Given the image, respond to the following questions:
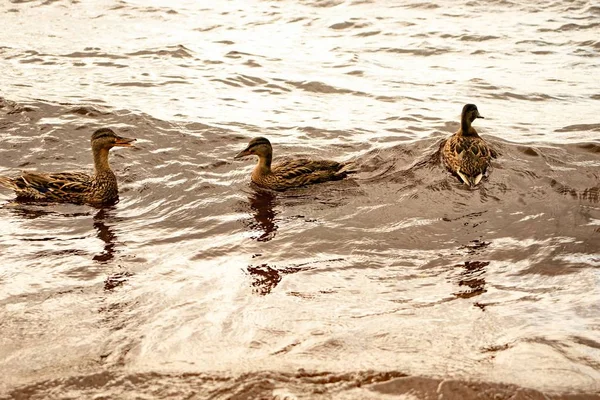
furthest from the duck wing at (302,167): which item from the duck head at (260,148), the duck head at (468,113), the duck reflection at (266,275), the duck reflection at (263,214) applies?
the duck reflection at (266,275)

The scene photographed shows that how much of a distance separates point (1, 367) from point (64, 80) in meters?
9.59

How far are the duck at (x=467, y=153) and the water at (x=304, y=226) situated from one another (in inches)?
7.9

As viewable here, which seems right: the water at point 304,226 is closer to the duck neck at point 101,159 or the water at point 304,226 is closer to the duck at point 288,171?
the duck at point 288,171

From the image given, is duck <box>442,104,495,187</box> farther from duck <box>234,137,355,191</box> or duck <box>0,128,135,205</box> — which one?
duck <box>0,128,135,205</box>

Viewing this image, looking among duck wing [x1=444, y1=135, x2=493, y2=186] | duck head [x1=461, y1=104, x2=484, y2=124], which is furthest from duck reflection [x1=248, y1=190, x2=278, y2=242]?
duck head [x1=461, y1=104, x2=484, y2=124]

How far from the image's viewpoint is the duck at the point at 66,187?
893 cm

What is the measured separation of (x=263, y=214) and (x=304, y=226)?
78 centimetres

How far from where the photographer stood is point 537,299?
613 cm

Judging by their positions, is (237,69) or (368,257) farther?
(237,69)

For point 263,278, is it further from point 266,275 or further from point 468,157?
point 468,157

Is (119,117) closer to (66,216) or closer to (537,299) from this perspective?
(66,216)

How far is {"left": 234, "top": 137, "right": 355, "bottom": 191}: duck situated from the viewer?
9.59m

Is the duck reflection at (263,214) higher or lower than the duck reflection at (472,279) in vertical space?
Answer: lower

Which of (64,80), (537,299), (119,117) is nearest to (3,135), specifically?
(119,117)
